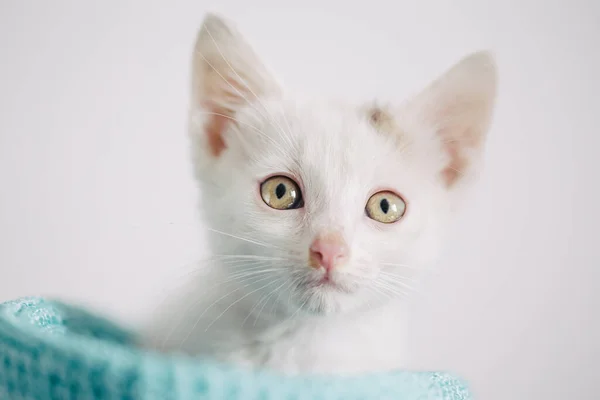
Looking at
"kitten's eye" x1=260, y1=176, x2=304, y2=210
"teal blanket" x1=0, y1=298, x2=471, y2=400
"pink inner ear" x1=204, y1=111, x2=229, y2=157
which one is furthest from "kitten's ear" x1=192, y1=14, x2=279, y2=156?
"teal blanket" x1=0, y1=298, x2=471, y2=400

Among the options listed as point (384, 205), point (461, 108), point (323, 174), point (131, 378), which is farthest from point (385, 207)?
point (131, 378)

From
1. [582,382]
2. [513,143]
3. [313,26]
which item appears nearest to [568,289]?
[582,382]

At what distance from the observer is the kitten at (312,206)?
26.5 inches

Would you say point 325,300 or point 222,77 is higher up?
point 222,77

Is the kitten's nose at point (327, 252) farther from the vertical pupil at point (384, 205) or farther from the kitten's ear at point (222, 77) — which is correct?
the kitten's ear at point (222, 77)

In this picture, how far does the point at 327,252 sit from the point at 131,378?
26 centimetres

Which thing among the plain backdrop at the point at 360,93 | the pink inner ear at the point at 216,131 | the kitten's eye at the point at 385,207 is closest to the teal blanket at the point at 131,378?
the kitten's eye at the point at 385,207

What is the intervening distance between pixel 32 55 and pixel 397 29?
888mm

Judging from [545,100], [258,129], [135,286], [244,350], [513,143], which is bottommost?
[135,286]

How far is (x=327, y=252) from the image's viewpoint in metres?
0.62

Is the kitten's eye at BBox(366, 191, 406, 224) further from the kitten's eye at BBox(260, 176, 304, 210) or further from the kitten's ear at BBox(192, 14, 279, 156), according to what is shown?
the kitten's ear at BBox(192, 14, 279, 156)

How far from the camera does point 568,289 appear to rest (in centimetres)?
133

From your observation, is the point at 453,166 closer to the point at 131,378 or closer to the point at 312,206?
the point at 312,206

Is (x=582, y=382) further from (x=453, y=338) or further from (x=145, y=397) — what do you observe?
(x=145, y=397)
